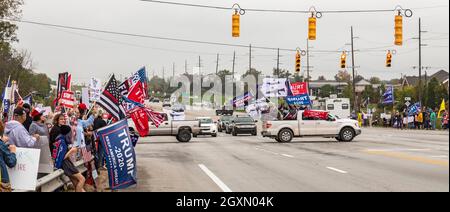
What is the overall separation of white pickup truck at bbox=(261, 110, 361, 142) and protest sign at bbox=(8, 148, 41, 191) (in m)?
25.8

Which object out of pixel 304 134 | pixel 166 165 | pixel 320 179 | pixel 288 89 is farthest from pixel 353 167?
pixel 288 89

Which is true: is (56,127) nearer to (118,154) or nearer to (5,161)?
(118,154)

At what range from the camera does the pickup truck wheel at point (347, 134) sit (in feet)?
116

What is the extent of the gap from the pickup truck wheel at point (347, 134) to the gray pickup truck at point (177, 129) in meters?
8.23

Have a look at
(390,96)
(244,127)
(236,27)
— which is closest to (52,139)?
(236,27)

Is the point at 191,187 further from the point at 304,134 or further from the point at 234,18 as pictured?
the point at 304,134

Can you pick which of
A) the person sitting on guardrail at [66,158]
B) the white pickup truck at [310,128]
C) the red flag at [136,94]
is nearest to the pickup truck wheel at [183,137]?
the white pickup truck at [310,128]

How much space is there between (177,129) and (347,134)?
9369 mm

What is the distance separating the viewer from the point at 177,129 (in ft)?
125

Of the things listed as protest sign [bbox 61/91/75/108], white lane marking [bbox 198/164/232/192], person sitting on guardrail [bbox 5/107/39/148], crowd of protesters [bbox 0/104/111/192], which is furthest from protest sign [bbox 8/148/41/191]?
protest sign [bbox 61/91/75/108]

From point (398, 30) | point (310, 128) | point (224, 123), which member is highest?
point (398, 30)

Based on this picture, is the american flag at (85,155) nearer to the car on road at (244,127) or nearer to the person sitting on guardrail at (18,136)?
the person sitting on guardrail at (18,136)

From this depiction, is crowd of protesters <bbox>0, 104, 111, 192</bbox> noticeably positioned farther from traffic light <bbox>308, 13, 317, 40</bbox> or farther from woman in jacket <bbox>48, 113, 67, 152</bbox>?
traffic light <bbox>308, 13, 317, 40</bbox>
